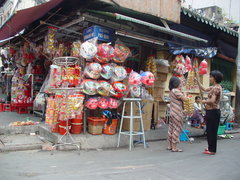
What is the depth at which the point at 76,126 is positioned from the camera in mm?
5926

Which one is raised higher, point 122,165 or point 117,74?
point 117,74

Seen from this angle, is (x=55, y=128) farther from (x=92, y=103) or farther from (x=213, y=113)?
(x=213, y=113)

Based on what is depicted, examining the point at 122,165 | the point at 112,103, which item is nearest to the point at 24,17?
the point at 112,103

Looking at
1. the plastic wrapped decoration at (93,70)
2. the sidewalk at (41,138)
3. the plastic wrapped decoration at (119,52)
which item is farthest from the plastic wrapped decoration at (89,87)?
the sidewalk at (41,138)

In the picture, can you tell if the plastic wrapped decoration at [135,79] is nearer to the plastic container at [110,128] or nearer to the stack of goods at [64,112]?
the plastic container at [110,128]

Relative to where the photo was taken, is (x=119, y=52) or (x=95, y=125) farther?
(x=119, y=52)

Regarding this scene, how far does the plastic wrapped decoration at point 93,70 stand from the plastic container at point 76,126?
1131 millimetres

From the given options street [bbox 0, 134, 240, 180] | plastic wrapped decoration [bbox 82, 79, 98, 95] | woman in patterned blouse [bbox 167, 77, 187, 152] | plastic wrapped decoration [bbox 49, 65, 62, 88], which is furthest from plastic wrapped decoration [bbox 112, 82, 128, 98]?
plastic wrapped decoration [bbox 49, 65, 62, 88]

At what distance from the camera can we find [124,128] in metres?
6.84

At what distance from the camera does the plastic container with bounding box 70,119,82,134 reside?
588cm

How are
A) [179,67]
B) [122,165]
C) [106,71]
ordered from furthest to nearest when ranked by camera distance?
[179,67]
[106,71]
[122,165]

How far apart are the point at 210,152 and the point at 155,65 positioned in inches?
136

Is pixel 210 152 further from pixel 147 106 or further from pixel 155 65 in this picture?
pixel 155 65

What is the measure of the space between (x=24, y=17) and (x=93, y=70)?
2416mm
